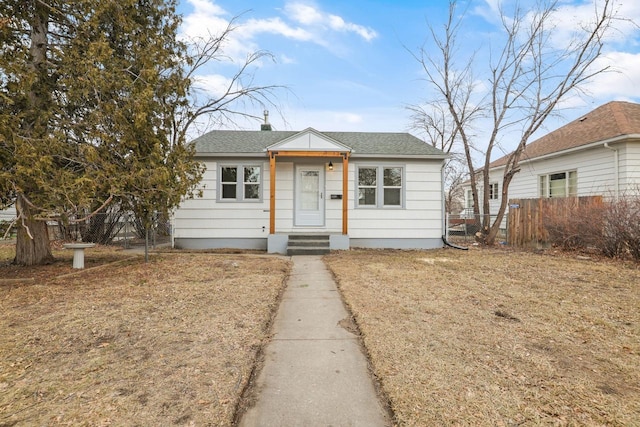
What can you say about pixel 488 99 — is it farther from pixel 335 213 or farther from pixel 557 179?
pixel 335 213

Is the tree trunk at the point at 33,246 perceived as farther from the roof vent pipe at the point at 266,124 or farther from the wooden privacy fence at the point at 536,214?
the wooden privacy fence at the point at 536,214

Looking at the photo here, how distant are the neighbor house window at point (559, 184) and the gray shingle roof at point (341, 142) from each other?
20.2 ft

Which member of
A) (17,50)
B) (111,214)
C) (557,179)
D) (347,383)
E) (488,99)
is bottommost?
(347,383)

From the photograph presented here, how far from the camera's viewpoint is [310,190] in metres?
10.5

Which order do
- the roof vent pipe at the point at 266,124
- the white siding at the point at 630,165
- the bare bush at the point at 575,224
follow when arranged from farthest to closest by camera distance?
the roof vent pipe at the point at 266,124 → the white siding at the point at 630,165 → the bare bush at the point at 575,224

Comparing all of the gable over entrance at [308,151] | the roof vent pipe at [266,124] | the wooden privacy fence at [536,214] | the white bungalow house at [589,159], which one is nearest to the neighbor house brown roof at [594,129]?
the white bungalow house at [589,159]

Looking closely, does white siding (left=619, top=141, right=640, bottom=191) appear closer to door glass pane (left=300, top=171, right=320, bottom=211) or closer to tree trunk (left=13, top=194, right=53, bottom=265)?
door glass pane (left=300, top=171, right=320, bottom=211)

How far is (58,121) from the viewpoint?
5547 millimetres

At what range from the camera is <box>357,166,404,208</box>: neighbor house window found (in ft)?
34.1

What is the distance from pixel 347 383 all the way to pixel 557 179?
1477cm

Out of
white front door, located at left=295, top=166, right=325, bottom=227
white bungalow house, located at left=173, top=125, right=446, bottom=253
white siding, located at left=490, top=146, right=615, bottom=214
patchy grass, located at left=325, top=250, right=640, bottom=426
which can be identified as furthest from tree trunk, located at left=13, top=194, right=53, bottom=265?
white siding, located at left=490, top=146, right=615, bottom=214

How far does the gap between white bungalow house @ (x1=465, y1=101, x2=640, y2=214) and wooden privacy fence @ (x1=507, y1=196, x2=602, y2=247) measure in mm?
776

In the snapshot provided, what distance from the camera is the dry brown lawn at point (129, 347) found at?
202cm

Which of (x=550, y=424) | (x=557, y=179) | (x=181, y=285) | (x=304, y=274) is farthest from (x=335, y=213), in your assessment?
(x=557, y=179)
